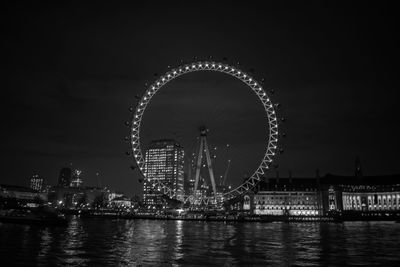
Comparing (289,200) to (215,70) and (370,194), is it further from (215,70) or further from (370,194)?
(215,70)

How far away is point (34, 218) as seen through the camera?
59.3 m

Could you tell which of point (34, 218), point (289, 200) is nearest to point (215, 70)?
point (34, 218)

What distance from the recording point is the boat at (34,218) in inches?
2265

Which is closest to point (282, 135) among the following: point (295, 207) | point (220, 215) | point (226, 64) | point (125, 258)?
point (226, 64)

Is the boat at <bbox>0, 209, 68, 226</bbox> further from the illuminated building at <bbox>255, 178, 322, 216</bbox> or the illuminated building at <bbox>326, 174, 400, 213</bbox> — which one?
the illuminated building at <bbox>326, 174, 400, 213</bbox>

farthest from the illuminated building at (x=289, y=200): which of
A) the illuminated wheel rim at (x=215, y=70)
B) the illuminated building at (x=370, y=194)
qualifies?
the illuminated wheel rim at (x=215, y=70)

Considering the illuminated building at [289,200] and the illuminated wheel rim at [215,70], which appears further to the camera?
the illuminated building at [289,200]

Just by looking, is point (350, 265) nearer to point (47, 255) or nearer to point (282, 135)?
point (47, 255)

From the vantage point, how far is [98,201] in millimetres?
183375

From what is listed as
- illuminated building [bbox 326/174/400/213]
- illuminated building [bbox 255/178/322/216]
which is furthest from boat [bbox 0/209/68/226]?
illuminated building [bbox 326/174/400/213]

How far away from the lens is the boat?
57531 millimetres

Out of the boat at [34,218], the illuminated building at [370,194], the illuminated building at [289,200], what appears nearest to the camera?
the boat at [34,218]

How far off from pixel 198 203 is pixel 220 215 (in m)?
28.2

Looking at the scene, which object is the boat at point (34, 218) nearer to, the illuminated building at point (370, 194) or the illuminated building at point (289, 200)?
the illuminated building at point (289, 200)
